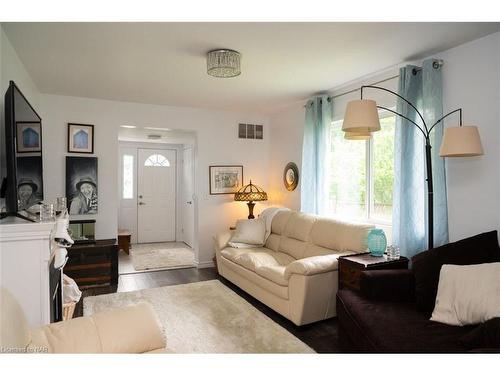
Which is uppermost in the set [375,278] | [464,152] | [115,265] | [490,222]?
[464,152]

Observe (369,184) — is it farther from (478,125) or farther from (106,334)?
(106,334)

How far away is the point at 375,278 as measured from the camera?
236 cm

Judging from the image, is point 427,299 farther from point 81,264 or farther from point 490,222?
point 81,264

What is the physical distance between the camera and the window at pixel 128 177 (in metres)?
7.02

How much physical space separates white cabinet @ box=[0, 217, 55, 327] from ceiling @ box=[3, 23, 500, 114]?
1.46m

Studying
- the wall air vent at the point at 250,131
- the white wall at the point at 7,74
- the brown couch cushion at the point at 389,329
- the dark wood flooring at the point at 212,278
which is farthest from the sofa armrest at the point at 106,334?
the wall air vent at the point at 250,131

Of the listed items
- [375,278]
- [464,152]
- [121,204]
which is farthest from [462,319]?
[121,204]

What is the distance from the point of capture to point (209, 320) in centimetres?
303

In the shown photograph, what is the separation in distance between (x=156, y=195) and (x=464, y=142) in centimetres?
615

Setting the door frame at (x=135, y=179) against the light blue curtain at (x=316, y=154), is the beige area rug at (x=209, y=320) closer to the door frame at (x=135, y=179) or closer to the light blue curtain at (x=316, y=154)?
the light blue curtain at (x=316, y=154)

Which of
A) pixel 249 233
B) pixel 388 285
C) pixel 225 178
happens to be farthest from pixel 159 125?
pixel 388 285

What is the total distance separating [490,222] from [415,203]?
0.57m

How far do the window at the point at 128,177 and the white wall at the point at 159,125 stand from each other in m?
2.57

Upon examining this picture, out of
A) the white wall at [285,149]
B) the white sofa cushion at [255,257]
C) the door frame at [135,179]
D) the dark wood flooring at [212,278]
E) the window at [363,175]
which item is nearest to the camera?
the dark wood flooring at [212,278]
